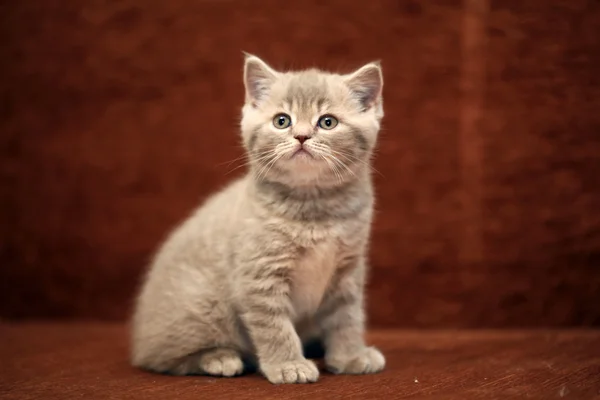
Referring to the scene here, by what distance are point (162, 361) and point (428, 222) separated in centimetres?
115

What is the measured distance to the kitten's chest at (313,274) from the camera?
5.34 feet

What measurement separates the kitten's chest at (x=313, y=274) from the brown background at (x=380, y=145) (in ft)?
2.93

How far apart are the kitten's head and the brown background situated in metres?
0.74

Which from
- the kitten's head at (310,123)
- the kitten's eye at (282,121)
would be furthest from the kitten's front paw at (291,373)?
the kitten's eye at (282,121)

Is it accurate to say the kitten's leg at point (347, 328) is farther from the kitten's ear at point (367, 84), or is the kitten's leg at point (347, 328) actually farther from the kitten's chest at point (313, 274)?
the kitten's ear at point (367, 84)

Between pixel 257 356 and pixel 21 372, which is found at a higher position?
pixel 257 356

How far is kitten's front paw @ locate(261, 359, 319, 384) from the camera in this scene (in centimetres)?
156

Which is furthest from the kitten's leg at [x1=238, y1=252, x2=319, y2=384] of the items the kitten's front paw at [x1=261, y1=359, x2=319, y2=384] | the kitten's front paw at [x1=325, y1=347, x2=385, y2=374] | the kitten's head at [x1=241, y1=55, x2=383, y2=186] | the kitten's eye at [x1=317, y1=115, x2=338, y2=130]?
the kitten's eye at [x1=317, y1=115, x2=338, y2=130]

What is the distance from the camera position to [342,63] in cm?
247

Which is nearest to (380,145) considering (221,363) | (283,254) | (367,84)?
(367,84)

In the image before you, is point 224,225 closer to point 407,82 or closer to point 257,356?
point 257,356

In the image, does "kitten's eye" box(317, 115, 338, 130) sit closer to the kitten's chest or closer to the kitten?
the kitten

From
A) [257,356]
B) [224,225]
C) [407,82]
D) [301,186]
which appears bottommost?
[257,356]

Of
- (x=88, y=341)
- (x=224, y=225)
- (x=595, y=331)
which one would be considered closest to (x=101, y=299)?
(x=88, y=341)
